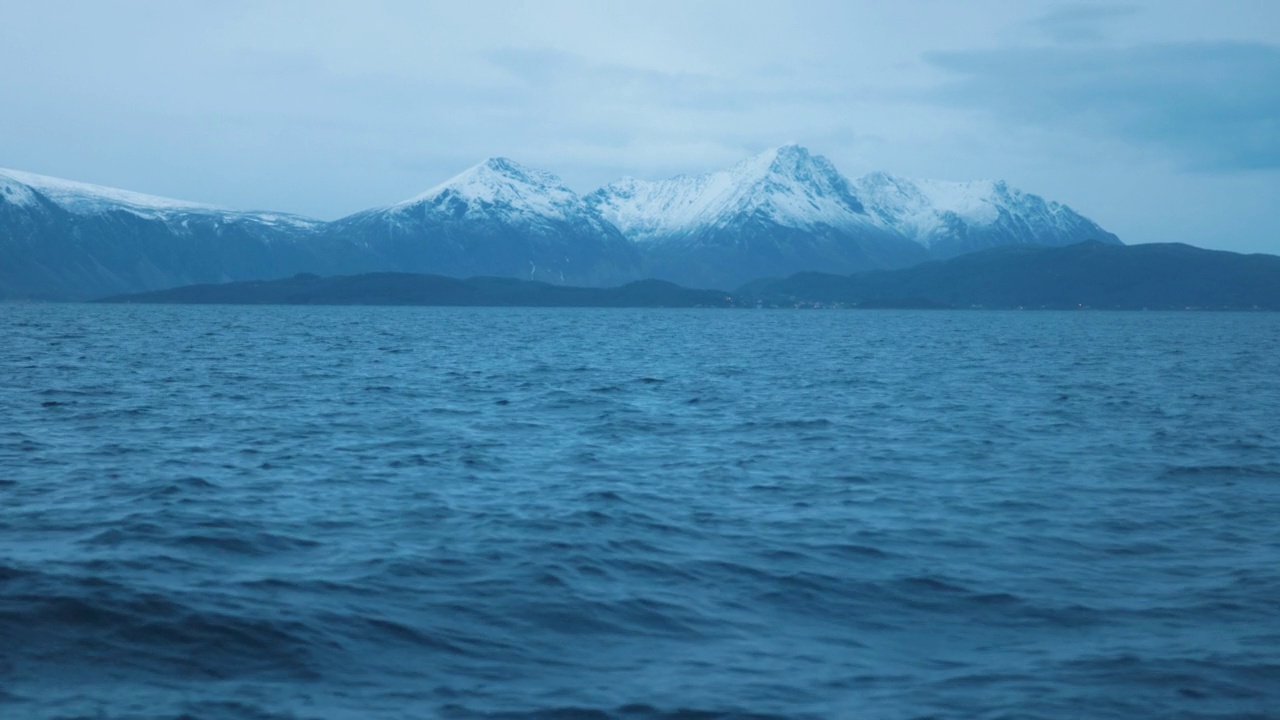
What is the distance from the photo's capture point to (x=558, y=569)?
17625mm

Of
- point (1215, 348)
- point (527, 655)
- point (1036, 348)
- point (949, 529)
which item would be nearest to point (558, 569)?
point (527, 655)

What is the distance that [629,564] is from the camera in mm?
18109

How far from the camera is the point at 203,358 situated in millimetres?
64688

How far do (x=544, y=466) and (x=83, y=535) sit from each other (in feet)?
34.4

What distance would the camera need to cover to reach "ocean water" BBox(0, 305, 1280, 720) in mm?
13031

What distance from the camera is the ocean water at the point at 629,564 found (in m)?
13.0

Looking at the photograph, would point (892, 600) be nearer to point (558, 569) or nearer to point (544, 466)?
point (558, 569)

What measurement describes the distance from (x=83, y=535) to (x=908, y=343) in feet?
301

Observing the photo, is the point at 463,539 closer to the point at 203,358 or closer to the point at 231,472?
the point at 231,472

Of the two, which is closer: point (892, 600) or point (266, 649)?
point (266, 649)

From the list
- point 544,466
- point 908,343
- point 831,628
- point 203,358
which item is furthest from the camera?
point 908,343

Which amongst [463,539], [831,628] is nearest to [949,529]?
[831,628]

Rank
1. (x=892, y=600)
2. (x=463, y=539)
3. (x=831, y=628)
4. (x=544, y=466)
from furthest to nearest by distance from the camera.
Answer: (x=544, y=466)
(x=463, y=539)
(x=892, y=600)
(x=831, y=628)

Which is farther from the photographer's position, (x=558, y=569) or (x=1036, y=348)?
(x=1036, y=348)
